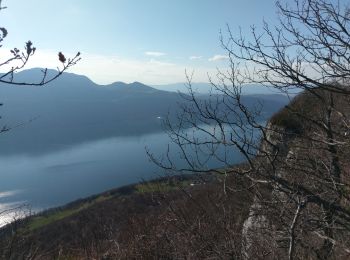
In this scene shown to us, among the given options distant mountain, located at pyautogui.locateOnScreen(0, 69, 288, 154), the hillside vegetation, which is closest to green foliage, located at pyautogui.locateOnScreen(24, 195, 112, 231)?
the hillside vegetation

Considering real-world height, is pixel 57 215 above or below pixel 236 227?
below

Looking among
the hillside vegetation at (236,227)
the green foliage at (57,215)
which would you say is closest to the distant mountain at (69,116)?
the green foliage at (57,215)

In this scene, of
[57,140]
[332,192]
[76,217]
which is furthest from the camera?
[57,140]

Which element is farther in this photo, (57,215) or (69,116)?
(69,116)

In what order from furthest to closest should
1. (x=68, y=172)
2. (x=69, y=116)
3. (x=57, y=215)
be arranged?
(x=69, y=116)
(x=68, y=172)
(x=57, y=215)

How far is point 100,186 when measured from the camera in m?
65.7

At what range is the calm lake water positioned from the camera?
6019 cm

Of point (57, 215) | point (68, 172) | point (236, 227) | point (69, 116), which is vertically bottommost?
point (68, 172)

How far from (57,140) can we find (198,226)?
119 metres

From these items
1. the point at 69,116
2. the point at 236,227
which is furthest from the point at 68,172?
the point at 69,116

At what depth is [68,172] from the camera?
75438 millimetres

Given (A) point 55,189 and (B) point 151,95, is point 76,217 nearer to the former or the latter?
(A) point 55,189

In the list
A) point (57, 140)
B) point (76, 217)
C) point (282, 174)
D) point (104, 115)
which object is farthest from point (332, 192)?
point (104, 115)

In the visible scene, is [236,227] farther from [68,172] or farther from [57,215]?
[68,172]
